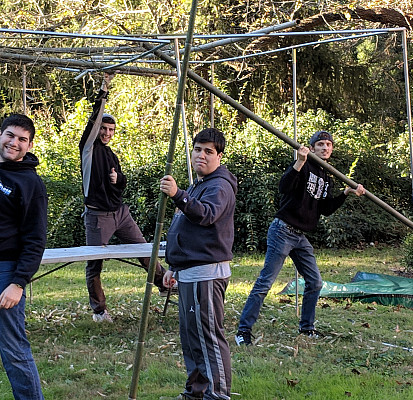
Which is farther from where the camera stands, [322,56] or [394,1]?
[322,56]

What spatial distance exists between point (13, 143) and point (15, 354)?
1.17 m

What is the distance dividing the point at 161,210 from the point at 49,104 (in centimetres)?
1595

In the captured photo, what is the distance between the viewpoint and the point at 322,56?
15.9 metres

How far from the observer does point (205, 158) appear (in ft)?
14.0

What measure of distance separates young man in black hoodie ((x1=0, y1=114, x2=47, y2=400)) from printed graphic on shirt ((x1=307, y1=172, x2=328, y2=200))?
3.10m

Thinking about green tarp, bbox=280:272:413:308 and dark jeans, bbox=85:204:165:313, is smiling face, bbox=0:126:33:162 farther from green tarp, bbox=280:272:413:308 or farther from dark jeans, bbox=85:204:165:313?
green tarp, bbox=280:272:413:308

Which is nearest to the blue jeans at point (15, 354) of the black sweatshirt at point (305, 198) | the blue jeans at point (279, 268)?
the blue jeans at point (279, 268)

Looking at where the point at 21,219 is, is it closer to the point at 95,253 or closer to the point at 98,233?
the point at 95,253

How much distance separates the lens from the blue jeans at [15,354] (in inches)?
144

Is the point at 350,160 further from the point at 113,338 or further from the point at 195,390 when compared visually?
the point at 195,390

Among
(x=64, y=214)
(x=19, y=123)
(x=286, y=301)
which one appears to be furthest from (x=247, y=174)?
(x=19, y=123)

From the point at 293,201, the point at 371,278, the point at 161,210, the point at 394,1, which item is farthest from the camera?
the point at 394,1

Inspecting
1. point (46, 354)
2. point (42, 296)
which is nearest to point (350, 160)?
point (42, 296)

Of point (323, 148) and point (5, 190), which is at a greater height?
point (323, 148)
